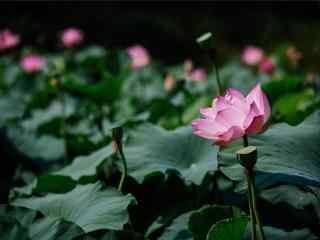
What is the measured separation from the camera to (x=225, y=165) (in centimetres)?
116

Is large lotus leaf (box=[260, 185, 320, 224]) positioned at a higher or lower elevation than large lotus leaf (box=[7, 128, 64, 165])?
higher

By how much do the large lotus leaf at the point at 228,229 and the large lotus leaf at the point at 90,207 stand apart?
20cm

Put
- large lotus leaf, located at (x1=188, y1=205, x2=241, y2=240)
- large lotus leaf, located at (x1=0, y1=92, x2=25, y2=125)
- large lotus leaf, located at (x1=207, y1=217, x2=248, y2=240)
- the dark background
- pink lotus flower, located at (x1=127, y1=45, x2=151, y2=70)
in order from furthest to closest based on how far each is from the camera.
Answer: the dark background < pink lotus flower, located at (x1=127, y1=45, x2=151, y2=70) < large lotus leaf, located at (x1=0, y1=92, x2=25, y2=125) < large lotus leaf, located at (x1=188, y1=205, x2=241, y2=240) < large lotus leaf, located at (x1=207, y1=217, x2=248, y2=240)

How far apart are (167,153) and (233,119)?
1.37 feet

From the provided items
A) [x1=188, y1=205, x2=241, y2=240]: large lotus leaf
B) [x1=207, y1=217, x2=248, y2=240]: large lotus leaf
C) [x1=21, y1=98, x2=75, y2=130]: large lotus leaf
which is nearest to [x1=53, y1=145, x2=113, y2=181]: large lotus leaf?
[x1=188, y1=205, x2=241, y2=240]: large lotus leaf

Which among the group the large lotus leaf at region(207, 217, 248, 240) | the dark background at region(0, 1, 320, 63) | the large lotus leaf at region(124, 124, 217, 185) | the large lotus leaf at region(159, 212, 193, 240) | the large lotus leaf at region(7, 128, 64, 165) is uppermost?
the large lotus leaf at region(207, 217, 248, 240)

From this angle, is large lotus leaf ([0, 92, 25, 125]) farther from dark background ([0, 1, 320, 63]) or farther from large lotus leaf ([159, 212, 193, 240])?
dark background ([0, 1, 320, 63])

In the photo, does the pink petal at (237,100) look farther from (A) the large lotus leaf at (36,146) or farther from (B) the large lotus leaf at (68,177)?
(A) the large lotus leaf at (36,146)

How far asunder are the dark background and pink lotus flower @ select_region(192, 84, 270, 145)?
4.81 meters

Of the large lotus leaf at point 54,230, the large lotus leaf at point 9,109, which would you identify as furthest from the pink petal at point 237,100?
the large lotus leaf at point 9,109

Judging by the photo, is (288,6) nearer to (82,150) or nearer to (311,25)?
(311,25)

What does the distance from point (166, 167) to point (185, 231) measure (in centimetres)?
17

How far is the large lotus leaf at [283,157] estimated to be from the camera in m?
1.06

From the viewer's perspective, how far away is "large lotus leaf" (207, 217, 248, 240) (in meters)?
0.98
